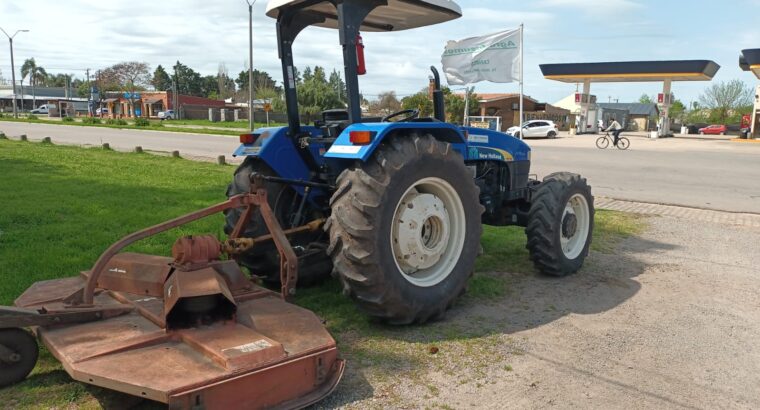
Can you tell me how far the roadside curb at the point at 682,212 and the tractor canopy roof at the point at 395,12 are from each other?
603 cm

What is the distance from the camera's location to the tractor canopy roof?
4.35m

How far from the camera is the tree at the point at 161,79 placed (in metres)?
111

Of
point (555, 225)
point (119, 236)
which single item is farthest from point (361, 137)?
point (119, 236)

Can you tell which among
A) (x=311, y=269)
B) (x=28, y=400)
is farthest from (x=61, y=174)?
(x=28, y=400)

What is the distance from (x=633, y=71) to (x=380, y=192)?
146 feet

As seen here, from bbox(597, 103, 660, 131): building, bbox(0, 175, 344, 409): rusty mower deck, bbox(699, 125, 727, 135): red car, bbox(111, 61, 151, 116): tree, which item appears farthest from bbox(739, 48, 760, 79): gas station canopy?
bbox(111, 61, 151, 116): tree

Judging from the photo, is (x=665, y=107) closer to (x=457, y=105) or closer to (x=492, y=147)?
(x=457, y=105)

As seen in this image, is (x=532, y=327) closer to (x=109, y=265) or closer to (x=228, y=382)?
(x=228, y=382)

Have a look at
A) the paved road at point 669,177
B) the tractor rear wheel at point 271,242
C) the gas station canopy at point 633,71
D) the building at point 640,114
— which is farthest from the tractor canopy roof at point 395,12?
the building at point 640,114

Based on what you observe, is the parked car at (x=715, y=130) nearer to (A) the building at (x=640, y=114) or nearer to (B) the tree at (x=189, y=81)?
(A) the building at (x=640, y=114)

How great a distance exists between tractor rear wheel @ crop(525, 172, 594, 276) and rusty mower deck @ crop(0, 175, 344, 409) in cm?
262

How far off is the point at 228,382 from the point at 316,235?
2091 mm

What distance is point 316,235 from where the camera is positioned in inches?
185

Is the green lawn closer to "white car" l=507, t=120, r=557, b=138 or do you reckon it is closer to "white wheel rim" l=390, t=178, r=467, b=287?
"white wheel rim" l=390, t=178, r=467, b=287
